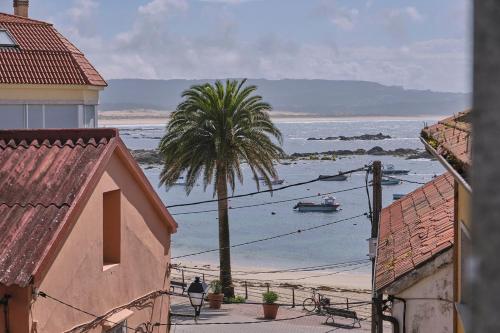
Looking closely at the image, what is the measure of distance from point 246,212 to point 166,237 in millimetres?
83464

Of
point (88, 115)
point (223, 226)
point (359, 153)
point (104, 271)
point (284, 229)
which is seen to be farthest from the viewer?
point (359, 153)

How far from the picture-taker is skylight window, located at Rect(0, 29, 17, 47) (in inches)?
971

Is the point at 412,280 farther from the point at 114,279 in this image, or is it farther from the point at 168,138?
the point at 168,138

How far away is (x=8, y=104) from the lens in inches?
953

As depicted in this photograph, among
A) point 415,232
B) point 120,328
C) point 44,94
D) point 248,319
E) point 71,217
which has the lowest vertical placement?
point 248,319

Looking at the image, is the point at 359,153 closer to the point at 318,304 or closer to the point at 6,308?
the point at 318,304

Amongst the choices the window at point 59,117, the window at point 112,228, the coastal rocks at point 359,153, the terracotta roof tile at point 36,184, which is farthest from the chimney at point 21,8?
the coastal rocks at point 359,153

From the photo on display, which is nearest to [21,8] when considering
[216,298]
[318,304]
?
[216,298]

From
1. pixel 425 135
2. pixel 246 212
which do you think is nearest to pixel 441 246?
pixel 425 135

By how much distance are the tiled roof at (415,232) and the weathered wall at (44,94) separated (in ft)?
39.8

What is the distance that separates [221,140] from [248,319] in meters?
7.79

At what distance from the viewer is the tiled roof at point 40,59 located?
24234mm

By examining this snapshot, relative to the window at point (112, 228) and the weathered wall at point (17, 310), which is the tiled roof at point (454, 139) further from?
the window at point (112, 228)

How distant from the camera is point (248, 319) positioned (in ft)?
107
